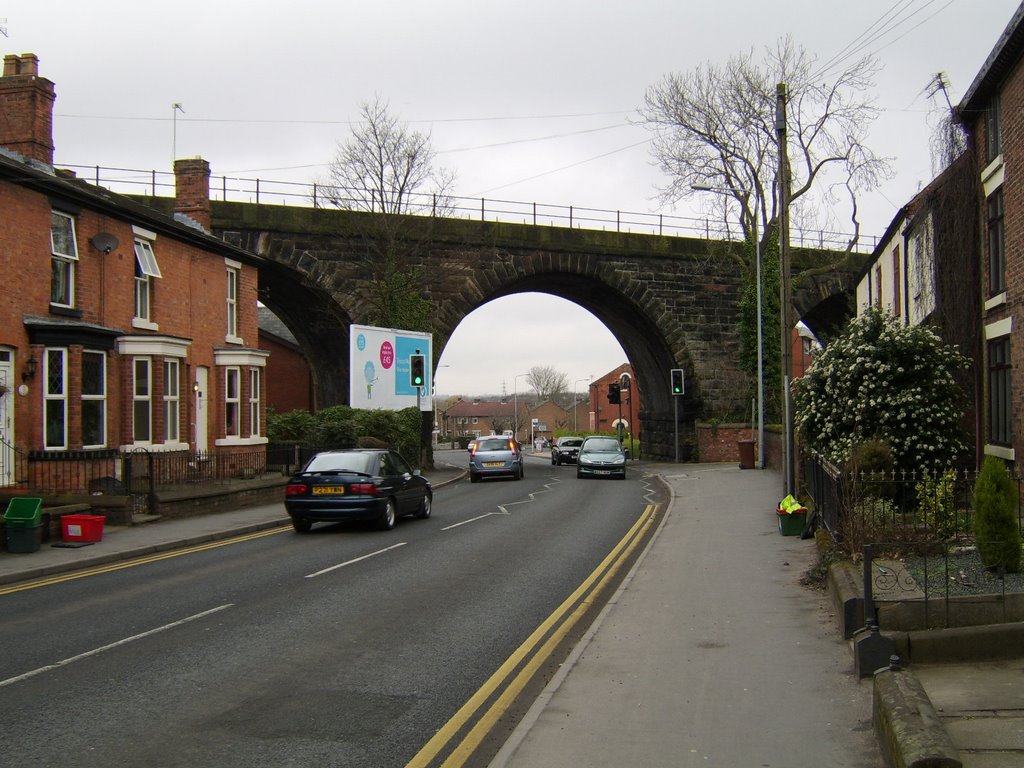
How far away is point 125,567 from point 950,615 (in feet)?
35.5

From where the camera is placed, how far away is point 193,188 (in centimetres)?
3000

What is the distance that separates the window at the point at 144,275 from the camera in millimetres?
22578

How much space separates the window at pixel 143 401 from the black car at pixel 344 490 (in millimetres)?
7371

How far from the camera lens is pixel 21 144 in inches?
818

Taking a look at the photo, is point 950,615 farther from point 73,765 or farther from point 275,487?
point 275,487

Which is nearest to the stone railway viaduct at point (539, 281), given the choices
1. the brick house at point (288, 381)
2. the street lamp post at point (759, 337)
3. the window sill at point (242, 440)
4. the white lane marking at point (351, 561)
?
the street lamp post at point (759, 337)

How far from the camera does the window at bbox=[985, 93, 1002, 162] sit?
15.4 metres

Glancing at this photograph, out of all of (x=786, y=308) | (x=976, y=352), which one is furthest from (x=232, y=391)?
(x=976, y=352)

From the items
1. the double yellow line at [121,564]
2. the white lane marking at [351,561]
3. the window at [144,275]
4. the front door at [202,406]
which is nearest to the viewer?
the double yellow line at [121,564]

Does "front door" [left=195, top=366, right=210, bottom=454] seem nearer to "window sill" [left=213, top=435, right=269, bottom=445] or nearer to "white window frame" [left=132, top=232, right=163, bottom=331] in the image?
"window sill" [left=213, top=435, right=269, bottom=445]

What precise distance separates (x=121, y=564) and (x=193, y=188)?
62.9 ft

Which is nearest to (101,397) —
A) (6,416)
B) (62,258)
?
(6,416)

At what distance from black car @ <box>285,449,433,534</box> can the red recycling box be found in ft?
10.3

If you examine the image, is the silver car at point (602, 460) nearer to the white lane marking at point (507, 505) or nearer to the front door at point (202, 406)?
the white lane marking at point (507, 505)
